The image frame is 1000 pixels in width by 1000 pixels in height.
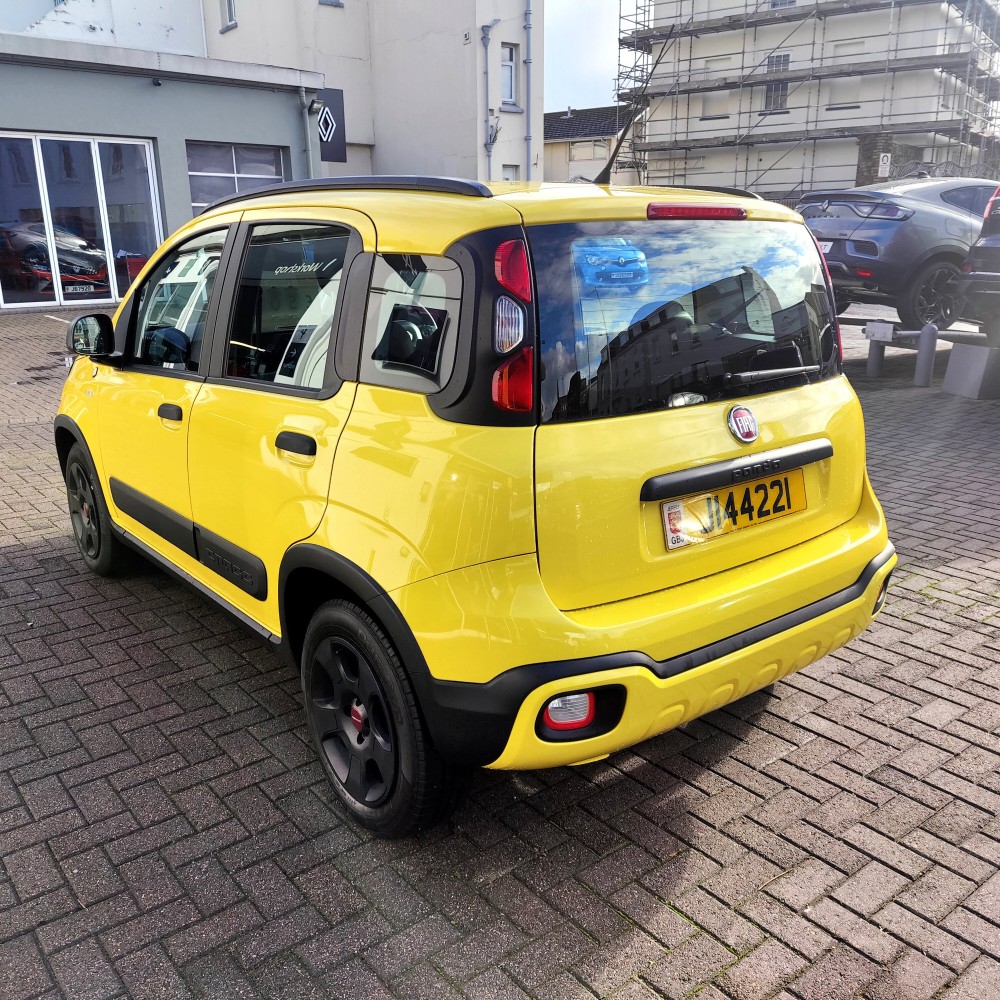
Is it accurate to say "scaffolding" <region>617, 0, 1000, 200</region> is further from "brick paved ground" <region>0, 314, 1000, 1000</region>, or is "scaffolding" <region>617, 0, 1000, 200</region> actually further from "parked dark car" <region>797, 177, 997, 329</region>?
"brick paved ground" <region>0, 314, 1000, 1000</region>

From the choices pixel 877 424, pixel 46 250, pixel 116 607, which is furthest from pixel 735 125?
pixel 116 607

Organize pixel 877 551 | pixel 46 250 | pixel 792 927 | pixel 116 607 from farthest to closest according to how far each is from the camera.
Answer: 1. pixel 46 250
2. pixel 116 607
3. pixel 877 551
4. pixel 792 927

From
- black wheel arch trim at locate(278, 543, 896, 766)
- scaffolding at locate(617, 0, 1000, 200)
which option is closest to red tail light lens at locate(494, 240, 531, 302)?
black wheel arch trim at locate(278, 543, 896, 766)

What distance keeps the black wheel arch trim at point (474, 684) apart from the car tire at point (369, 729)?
7 centimetres

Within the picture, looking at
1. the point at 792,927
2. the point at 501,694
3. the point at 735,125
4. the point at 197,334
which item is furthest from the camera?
the point at 735,125

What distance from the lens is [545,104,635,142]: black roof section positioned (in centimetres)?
4181

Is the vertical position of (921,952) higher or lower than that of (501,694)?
lower

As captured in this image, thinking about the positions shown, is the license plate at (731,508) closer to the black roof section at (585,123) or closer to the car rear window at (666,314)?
the car rear window at (666,314)

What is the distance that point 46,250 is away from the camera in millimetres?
17234

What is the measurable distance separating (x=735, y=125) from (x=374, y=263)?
4608cm

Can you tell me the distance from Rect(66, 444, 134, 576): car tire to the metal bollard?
844 centimetres

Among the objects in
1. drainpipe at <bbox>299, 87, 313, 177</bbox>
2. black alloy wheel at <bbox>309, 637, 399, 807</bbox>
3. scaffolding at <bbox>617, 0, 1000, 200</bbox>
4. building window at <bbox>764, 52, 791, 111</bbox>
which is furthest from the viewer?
building window at <bbox>764, 52, 791, 111</bbox>

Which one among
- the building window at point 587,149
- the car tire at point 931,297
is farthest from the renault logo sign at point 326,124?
the building window at point 587,149

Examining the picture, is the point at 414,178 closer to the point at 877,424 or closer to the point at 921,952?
the point at 921,952
